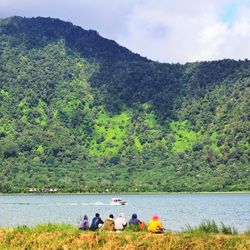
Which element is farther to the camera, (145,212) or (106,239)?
(145,212)

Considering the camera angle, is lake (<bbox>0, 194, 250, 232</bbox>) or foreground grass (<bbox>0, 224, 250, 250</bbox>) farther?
lake (<bbox>0, 194, 250, 232</bbox>)

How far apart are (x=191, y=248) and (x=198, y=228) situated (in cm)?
275

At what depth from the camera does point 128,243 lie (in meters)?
27.8

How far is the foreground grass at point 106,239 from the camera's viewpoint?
26.8m

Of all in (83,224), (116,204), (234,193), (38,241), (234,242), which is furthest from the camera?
(234,193)

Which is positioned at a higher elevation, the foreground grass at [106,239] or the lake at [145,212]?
the lake at [145,212]

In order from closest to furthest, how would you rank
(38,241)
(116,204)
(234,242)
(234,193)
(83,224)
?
(234,242) → (38,241) → (83,224) → (116,204) → (234,193)

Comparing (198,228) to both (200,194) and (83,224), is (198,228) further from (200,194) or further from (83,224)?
(200,194)

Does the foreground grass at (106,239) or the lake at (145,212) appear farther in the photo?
the lake at (145,212)

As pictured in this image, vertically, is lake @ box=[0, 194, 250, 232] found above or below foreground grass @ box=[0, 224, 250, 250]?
above

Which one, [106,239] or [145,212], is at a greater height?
[145,212]

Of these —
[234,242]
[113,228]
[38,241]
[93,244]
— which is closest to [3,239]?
[38,241]

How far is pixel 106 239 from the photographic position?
28297 mm

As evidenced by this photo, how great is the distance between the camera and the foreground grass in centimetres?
2683
